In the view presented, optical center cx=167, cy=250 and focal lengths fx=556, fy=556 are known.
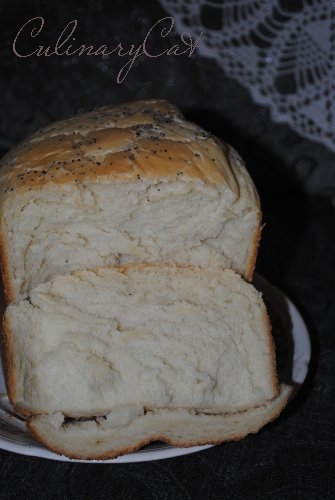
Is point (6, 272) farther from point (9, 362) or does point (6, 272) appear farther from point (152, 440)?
point (152, 440)

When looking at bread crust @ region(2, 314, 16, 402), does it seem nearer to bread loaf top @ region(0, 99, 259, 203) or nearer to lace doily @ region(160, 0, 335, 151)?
bread loaf top @ region(0, 99, 259, 203)

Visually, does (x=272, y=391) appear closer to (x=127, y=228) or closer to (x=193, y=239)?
(x=193, y=239)

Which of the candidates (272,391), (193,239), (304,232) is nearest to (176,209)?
(193,239)

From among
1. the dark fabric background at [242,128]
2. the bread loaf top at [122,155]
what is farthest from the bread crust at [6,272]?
the dark fabric background at [242,128]

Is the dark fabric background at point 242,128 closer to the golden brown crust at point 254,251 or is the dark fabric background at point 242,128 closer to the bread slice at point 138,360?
the bread slice at point 138,360

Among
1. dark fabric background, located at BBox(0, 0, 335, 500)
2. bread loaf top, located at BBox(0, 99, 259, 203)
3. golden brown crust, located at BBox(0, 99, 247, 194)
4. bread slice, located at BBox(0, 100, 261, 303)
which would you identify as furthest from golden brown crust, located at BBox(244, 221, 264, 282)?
dark fabric background, located at BBox(0, 0, 335, 500)

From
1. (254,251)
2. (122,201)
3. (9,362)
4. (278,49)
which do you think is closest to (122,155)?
(122,201)
